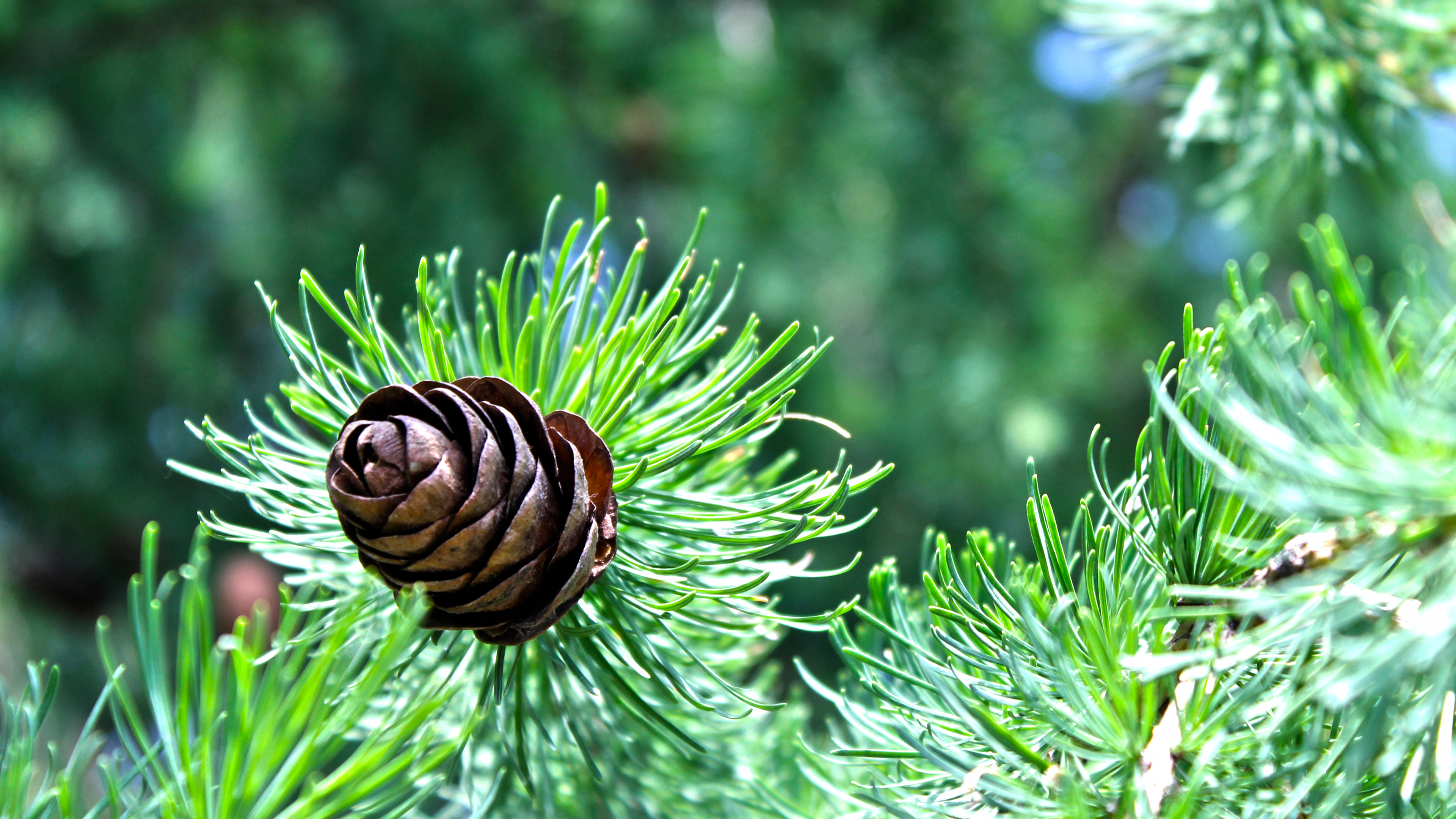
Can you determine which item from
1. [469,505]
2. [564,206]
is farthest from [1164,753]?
[564,206]

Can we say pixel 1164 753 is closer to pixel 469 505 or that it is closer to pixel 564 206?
pixel 469 505

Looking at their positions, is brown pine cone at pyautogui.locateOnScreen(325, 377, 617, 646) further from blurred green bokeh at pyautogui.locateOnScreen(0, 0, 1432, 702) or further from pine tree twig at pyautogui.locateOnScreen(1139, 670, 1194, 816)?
blurred green bokeh at pyautogui.locateOnScreen(0, 0, 1432, 702)

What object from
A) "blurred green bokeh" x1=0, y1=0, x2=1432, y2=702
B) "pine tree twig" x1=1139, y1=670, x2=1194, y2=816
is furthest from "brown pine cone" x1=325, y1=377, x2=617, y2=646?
"blurred green bokeh" x1=0, y1=0, x2=1432, y2=702

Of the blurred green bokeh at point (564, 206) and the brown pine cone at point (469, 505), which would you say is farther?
the blurred green bokeh at point (564, 206)

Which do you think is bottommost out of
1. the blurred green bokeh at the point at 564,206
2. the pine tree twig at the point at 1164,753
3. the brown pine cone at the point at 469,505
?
the brown pine cone at the point at 469,505

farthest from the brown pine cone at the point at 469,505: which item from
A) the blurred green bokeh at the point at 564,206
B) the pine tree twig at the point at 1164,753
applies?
the blurred green bokeh at the point at 564,206

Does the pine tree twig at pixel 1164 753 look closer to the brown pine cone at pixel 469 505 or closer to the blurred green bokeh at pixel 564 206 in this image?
the brown pine cone at pixel 469 505
